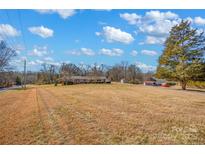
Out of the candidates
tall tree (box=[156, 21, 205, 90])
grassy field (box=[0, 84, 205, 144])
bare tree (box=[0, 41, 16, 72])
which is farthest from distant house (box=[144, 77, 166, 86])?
grassy field (box=[0, 84, 205, 144])

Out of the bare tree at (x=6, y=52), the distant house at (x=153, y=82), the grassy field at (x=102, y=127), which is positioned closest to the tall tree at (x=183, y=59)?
Result: the distant house at (x=153, y=82)

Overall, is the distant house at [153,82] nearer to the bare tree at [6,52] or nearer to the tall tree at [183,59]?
the tall tree at [183,59]

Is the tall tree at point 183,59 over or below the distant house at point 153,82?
over

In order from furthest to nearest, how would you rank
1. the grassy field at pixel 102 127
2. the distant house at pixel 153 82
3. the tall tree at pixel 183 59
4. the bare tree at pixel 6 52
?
the distant house at pixel 153 82
the tall tree at pixel 183 59
the bare tree at pixel 6 52
the grassy field at pixel 102 127

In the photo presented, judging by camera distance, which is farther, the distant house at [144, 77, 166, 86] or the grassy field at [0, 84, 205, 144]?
the distant house at [144, 77, 166, 86]

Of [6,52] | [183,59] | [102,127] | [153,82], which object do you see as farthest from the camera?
[153,82]

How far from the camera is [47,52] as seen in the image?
395 cm

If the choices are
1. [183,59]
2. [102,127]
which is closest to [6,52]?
[102,127]

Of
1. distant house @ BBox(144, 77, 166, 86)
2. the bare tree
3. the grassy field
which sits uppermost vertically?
the bare tree

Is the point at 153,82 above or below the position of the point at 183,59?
below

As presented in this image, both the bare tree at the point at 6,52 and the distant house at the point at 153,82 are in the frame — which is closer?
the bare tree at the point at 6,52

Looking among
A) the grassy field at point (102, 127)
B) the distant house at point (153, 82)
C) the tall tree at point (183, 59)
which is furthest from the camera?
the distant house at point (153, 82)

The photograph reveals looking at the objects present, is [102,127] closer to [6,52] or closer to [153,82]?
[6,52]

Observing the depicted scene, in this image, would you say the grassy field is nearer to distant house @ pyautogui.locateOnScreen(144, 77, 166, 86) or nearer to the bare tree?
the bare tree
